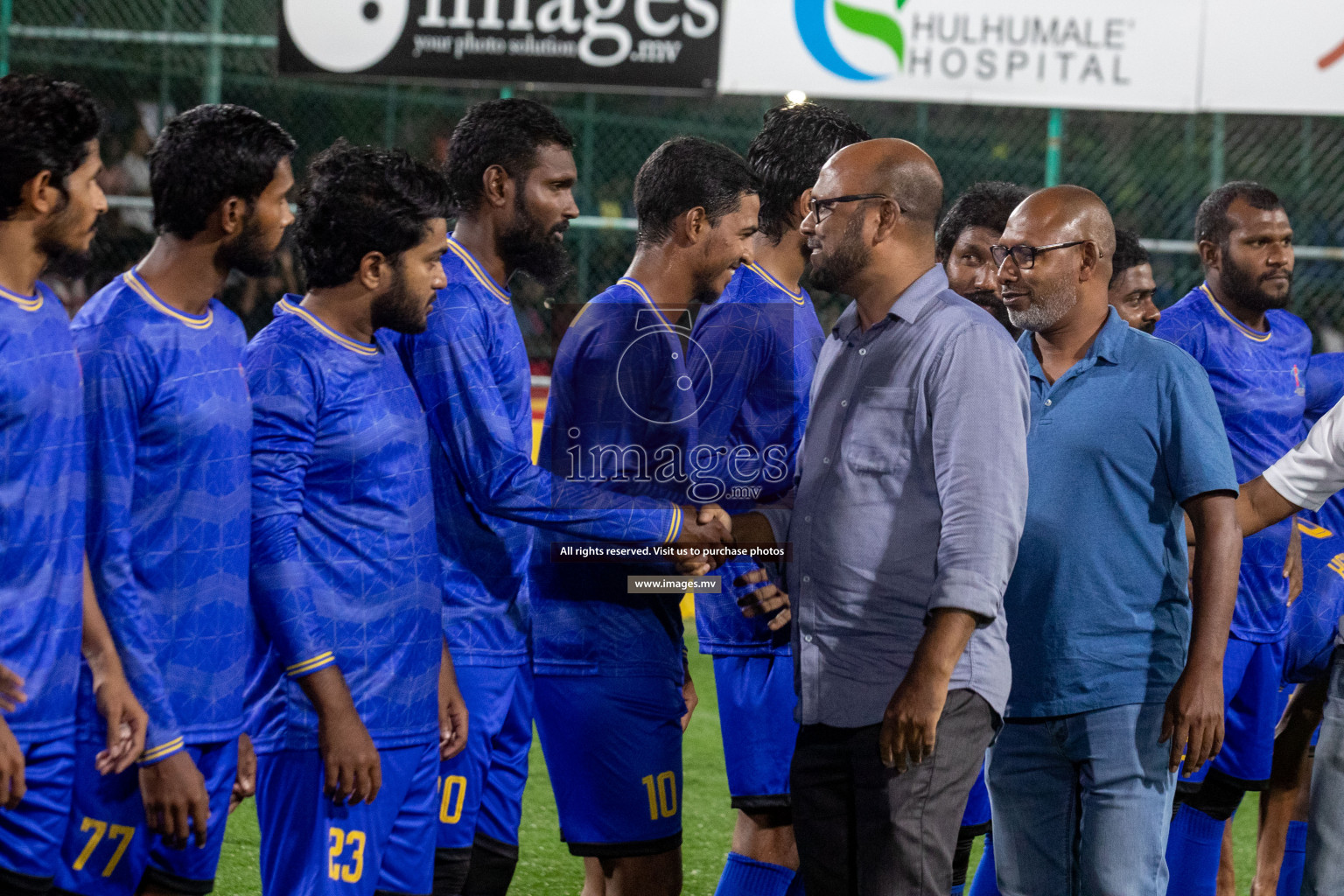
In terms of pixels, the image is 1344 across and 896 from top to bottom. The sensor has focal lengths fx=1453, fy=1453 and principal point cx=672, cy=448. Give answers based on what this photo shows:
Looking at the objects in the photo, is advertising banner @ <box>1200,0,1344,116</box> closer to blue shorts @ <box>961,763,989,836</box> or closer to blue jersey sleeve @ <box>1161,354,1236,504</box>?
blue shorts @ <box>961,763,989,836</box>

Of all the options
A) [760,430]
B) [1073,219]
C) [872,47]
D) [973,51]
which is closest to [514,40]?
[872,47]

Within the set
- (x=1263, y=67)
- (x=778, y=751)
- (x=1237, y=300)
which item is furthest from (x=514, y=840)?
(x=1263, y=67)

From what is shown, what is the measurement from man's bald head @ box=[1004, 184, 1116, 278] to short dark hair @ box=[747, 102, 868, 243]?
2.36 feet

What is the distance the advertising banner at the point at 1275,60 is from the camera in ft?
30.8

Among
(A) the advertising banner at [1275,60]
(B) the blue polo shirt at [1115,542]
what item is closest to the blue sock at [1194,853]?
(B) the blue polo shirt at [1115,542]

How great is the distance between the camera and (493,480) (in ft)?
10.5

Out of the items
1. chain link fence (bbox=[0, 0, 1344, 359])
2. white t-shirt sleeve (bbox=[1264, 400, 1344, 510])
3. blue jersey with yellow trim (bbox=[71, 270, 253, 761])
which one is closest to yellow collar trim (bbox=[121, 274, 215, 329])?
blue jersey with yellow trim (bbox=[71, 270, 253, 761])

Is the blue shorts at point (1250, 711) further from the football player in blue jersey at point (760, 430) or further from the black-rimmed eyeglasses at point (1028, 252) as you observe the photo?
the black-rimmed eyeglasses at point (1028, 252)

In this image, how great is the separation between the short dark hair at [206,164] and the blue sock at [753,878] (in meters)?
2.14

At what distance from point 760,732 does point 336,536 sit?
1.43 meters

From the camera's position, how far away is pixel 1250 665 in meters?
4.80

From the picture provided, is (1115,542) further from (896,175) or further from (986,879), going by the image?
(986,879)

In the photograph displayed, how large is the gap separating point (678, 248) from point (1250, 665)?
8.29 feet

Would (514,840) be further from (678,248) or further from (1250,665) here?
(1250,665)
